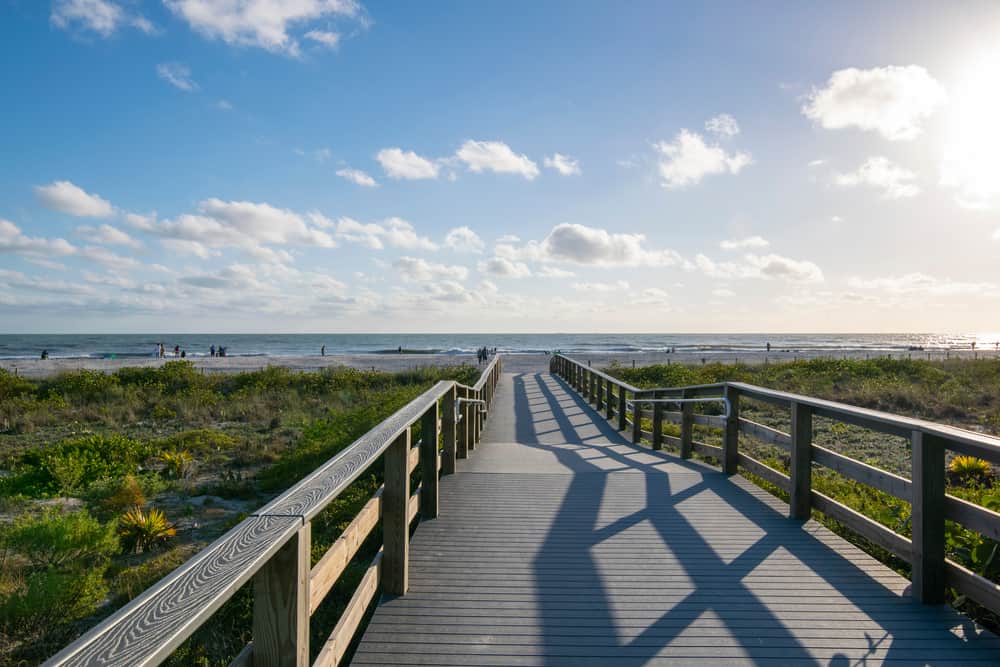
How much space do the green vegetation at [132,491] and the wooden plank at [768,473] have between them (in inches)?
150

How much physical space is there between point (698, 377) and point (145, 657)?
882 inches

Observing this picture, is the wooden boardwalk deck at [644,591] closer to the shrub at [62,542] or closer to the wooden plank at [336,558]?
the wooden plank at [336,558]

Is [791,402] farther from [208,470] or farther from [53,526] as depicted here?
[208,470]

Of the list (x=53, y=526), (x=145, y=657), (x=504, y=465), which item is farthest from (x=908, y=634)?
(x=53, y=526)

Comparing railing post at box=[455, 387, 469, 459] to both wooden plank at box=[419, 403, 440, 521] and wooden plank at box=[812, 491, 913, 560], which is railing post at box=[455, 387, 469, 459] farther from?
wooden plank at box=[812, 491, 913, 560]

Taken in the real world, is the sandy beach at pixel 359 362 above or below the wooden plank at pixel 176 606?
below

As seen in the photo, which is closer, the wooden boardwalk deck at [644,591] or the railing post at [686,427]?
the wooden boardwalk deck at [644,591]

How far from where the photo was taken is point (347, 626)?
8.46ft

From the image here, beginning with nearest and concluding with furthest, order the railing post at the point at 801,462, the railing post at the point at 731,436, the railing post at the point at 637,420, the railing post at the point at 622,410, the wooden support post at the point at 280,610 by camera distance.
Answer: the wooden support post at the point at 280,610
the railing post at the point at 801,462
the railing post at the point at 731,436
the railing post at the point at 637,420
the railing post at the point at 622,410

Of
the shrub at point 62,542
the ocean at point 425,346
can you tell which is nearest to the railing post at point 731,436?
the shrub at point 62,542

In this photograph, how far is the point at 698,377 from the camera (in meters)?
21.9

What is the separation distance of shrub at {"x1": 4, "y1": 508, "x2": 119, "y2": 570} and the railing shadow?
4.39 m

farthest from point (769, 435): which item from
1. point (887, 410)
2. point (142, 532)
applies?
point (887, 410)

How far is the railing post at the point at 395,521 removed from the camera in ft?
11.0
